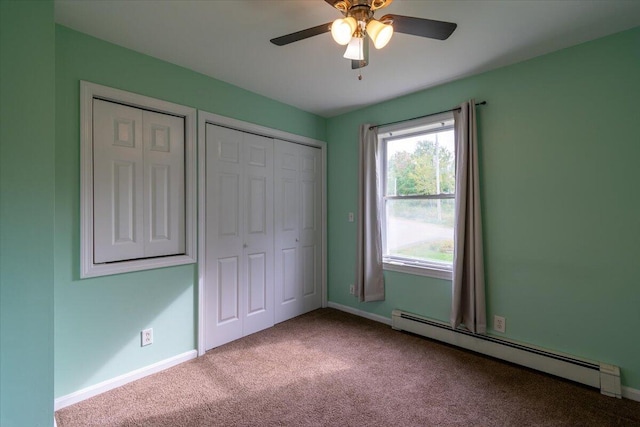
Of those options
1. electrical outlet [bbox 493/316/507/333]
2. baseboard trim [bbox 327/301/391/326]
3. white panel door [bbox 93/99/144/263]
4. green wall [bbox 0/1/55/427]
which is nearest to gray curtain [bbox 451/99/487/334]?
electrical outlet [bbox 493/316/507/333]

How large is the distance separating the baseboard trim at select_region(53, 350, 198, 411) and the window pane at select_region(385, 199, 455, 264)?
232 cm

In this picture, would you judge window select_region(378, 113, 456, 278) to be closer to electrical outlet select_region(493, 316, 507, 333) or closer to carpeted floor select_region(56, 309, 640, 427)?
electrical outlet select_region(493, 316, 507, 333)

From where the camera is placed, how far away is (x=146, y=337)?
7.64 feet

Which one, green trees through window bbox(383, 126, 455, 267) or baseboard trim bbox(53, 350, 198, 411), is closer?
baseboard trim bbox(53, 350, 198, 411)

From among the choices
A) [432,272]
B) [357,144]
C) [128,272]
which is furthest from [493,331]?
[128,272]

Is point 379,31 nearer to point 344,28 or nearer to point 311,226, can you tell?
point 344,28

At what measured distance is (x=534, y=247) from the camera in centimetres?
242

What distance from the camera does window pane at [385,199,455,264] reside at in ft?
9.76

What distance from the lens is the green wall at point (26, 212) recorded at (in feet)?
4.87

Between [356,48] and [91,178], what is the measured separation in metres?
1.96

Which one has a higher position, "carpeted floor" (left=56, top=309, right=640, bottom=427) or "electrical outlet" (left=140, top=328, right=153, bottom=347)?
"electrical outlet" (left=140, top=328, right=153, bottom=347)

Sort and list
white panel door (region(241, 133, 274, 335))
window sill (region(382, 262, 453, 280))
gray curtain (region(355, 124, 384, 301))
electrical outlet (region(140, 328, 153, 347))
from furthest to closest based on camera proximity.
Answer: gray curtain (region(355, 124, 384, 301)), white panel door (region(241, 133, 274, 335)), window sill (region(382, 262, 453, 280)), electrical outlet (region(140, 328, 153, 347))

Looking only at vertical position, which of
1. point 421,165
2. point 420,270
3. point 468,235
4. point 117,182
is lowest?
point 420,270

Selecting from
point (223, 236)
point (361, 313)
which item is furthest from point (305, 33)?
point (361, 313)
